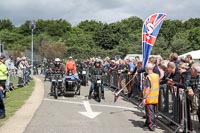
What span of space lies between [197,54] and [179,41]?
50018 mm

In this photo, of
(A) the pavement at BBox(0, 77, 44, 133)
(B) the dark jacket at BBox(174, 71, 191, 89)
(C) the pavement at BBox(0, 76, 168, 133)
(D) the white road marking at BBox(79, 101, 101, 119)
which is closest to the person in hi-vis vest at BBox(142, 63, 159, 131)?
(C) the pavement at BBox(0, 76, 168, 133)

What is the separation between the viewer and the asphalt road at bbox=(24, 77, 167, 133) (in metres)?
9.99

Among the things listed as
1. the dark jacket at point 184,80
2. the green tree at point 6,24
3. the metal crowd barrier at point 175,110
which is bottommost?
the metal crowd barrier at point 175,110

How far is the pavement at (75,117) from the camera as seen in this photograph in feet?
32.7

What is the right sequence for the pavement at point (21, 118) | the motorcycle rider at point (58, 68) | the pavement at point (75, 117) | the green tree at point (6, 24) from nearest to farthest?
the pavement at point (21, 118) < the pavement at point (75, 117) < the motorcycle rider at point (58, 68) < the green tree at point (6, 24)

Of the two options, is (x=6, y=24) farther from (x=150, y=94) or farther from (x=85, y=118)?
(x=150, y=94)

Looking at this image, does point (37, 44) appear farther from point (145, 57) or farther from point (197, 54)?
point (145, 57)

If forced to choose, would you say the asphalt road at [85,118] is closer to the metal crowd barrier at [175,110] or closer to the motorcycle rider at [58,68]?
the metal crowd barrier at [175,110]

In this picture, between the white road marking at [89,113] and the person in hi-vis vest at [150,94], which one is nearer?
the person in hi-vis vest at [150,94]

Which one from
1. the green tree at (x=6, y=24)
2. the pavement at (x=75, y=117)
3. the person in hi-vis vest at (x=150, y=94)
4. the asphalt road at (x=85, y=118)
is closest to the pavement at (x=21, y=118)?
the pavement at (x=75, y=117)

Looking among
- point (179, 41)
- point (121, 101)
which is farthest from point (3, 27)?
point (121, 101)

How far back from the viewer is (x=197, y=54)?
26281 mm

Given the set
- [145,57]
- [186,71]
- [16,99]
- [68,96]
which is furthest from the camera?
[68,96]

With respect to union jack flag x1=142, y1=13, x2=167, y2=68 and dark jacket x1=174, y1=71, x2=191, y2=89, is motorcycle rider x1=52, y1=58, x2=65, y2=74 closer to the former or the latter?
union jack flag x1=142, y1=13, x2=167, y2=68
